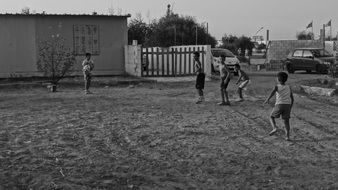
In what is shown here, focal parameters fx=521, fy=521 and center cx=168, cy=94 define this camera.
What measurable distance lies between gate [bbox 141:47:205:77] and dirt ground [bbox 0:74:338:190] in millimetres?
8649

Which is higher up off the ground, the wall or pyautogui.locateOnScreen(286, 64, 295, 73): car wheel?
the wall

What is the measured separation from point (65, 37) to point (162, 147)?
49.1ft

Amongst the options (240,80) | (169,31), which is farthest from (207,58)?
(169,31)

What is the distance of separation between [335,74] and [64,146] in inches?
521

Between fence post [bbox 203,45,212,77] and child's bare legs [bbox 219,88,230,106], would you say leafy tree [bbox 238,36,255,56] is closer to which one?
fence post [bbox 203,45,212,77]

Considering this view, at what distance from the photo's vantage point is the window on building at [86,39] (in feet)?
73.3

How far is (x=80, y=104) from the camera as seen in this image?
13.5m

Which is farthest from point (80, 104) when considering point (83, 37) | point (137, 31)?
point (137, 31)

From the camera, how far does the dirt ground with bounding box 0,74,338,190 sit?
637 centimetres

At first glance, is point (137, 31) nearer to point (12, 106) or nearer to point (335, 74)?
point (335, 74)

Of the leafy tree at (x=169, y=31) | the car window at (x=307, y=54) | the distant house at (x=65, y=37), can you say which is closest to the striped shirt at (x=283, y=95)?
the distant house at (x=65, y=37)

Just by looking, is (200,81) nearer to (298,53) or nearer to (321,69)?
(321,69)

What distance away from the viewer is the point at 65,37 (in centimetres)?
2214

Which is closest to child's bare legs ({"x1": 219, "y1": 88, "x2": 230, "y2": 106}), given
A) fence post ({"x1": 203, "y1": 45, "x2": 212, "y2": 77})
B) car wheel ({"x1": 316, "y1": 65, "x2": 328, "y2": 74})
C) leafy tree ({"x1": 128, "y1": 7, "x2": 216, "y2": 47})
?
fence post ({"x1": 203, "y1": 45, "x2": 212, "y2": 77})
